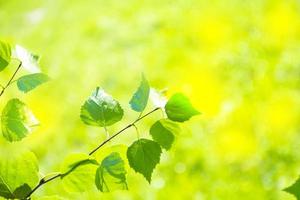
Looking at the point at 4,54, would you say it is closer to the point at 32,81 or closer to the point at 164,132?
the point at 32,81

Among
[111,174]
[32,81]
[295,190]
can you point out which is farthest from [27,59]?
[295,190]

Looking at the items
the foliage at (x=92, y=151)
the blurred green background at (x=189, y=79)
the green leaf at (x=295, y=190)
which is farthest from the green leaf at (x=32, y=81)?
the blurred green background at (x=189, y=79)

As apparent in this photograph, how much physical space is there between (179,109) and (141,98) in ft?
0.13

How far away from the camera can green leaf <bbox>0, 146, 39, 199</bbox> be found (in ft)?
1.84

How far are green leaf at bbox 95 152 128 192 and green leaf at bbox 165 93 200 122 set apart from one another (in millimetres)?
67

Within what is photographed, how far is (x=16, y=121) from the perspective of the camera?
0.59 metres

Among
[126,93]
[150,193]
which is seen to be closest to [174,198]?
[150,193]

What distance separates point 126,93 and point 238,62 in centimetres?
56

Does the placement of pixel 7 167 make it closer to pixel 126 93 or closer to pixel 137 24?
pixel 126 93

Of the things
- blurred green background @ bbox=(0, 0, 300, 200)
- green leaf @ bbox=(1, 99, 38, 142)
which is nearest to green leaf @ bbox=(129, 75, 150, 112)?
green leaf @ bbox=(1, 99, 38, 142)

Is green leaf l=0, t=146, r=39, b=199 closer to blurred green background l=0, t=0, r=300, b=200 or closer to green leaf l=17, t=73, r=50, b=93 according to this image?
green leaf l=17, t=73, r=50, b=93

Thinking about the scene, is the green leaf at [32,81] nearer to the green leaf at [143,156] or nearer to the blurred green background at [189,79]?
the green leaf at [143,156]

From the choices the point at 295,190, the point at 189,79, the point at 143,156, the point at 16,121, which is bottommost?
the point at 295,190

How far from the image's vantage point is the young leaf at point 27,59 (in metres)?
0.59
